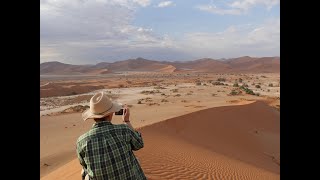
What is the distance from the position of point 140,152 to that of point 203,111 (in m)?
8.12

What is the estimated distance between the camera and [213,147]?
42.5ft

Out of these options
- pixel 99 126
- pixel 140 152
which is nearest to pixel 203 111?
pixel 140 152

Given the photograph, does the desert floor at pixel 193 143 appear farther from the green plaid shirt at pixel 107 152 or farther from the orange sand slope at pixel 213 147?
the green plaid shirt at pixel 107 152

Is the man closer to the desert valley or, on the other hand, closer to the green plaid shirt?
the green plaid shirt

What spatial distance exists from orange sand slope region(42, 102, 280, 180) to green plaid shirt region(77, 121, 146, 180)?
438 centimetres

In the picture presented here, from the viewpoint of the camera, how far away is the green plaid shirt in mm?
3240

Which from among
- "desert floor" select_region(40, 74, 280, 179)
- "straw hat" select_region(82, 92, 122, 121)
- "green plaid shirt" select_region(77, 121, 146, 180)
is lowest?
"desert floor" select_region(40, 74, 280, 179)

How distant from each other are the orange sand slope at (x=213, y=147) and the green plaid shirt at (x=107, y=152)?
173 inches

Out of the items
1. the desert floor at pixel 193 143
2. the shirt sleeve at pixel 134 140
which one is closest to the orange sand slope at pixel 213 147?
the desert floor at pixel 193 143

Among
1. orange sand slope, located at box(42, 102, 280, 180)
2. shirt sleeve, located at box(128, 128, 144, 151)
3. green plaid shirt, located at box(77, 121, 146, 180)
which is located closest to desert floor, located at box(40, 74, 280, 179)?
orange sand slope, located at box(42, 102, 280, 180)

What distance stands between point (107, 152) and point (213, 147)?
1010 centimetres
